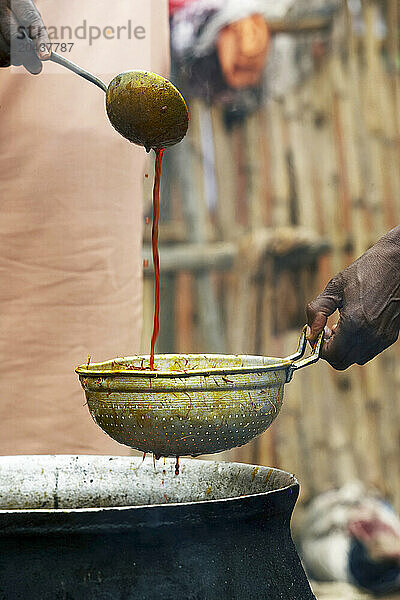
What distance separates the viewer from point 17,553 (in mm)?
951

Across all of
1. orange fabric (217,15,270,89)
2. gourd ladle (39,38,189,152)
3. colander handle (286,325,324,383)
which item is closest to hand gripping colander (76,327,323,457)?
colander handle (286,325,324,383)

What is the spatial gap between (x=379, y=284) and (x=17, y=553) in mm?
656

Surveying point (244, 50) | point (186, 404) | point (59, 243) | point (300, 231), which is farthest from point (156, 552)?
point (244, 50)

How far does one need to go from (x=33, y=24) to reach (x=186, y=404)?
24.2 inches

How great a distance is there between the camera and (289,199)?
8.56 feet

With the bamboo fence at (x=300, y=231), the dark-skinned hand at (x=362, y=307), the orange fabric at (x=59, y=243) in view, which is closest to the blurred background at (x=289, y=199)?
the bamboo fence at (x=300, y=231)

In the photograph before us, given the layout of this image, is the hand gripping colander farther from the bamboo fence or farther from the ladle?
the bamboo fence

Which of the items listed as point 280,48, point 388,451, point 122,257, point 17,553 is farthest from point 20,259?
point 388,451

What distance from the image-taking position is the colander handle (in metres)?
1.21

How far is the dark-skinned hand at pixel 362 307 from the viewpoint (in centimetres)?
128

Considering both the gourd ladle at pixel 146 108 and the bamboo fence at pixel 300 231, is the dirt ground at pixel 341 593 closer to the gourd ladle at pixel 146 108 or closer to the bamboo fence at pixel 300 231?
the bamboo fence at pixel 300 231

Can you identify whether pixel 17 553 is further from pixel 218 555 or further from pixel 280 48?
pixel 280 48

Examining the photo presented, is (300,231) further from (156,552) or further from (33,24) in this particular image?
(156,552)

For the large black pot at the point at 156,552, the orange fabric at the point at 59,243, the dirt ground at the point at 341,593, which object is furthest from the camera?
the dirt ground at the point at 341,593
